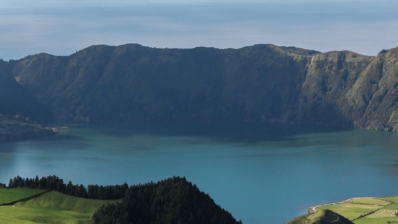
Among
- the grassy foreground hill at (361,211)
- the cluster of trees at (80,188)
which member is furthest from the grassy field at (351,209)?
the cluster of trees at (80,188)

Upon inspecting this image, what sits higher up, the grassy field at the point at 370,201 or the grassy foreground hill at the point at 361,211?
the grassy field at the point at 370,201

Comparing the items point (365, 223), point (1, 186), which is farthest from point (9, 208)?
point (365, 223)

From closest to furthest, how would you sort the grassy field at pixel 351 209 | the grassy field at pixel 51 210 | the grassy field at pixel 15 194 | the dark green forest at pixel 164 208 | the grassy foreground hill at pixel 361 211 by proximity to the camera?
the dark green forest at pixel 164 208 < the grassy field at pixel 51 210 < the grassy field at pixel 15 194 < the grassy foreground hill at pixel 361 211 < the grassy field at pixel 351 209

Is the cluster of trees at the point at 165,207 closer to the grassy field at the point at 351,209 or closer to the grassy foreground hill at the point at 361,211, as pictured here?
the grassy foreground hill at the point at 361,211

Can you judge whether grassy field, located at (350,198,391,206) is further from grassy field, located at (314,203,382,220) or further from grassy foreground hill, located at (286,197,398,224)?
grassy field, located at (314,203,382,220)

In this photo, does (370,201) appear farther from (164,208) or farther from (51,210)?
(51,210)

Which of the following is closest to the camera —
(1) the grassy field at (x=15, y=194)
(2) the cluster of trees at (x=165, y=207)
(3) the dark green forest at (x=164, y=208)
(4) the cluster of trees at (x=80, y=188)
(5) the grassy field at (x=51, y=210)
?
(3) the dark green forest at (x=164, y=208)
